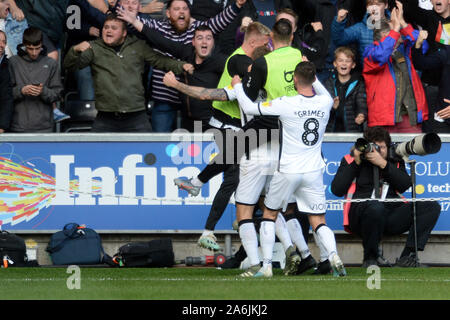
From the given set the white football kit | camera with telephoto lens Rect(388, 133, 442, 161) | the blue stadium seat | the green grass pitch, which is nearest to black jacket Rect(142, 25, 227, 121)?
the blue stadium seat

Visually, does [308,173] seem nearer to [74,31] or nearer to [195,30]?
[195,30]

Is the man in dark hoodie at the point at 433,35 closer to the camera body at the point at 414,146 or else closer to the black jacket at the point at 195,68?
the camera body at the point at 414,146

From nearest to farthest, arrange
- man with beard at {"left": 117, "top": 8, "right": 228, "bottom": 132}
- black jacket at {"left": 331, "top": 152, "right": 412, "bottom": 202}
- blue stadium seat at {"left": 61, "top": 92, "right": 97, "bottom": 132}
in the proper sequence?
black jacket at {"left": 331, "top": 152, "right": 412, "bottom": 202}, man with beard at {"left": 117, "top": 8, "right": 228, "bottom": 132}, blue stadium seat at {"left": 61, "top": 92, "right": 97, "bottom": 132}

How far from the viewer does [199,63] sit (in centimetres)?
1423

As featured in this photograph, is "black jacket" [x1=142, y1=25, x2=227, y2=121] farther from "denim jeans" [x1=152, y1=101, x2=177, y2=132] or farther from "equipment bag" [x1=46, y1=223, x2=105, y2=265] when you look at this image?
"equipment bag" [x1=46, y1=223, x2=105, y2=265]

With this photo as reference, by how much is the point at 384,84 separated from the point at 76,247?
4.66 meters

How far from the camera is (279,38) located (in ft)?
36.5

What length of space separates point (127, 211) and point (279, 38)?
3.75 m

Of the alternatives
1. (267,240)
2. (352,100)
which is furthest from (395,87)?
(267,240)

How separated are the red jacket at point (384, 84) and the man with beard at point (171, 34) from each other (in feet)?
6.61

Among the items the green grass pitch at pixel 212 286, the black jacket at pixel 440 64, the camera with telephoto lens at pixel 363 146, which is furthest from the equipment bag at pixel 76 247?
the black jacket at pixel 440 64

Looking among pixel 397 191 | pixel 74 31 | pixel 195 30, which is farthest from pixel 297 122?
pixel 74 31

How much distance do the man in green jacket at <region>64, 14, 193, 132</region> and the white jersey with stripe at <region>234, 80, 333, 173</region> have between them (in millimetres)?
3595

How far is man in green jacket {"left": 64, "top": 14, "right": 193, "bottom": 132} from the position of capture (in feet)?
46.7
